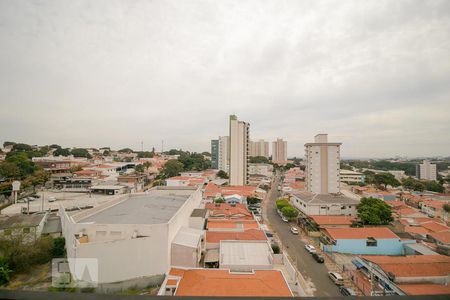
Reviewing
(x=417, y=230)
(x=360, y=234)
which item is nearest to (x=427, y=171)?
(x=417, y=230)

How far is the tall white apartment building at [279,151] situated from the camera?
39.3 metres

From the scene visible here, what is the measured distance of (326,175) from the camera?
13.4 meters

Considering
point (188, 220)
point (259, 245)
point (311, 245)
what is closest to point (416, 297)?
point (259, 245)

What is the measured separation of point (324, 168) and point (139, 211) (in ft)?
35.4

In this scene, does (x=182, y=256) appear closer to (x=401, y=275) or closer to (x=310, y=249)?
(x=310, y=249)

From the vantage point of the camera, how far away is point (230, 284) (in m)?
3.65

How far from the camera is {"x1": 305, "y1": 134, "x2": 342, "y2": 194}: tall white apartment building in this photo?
43.8 ft

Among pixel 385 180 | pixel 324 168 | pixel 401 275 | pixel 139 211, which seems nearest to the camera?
pixel 401 275

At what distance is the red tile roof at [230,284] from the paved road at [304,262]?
3.24 ft

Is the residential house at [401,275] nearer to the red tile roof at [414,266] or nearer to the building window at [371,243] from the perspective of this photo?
the red tile roof at [414,266]

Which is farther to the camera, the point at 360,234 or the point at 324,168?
the point at 324,168

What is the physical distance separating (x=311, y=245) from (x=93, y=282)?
5.73m

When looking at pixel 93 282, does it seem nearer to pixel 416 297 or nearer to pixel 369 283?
pixel 416 297

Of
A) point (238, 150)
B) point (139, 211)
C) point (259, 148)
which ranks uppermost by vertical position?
point (259, 148)
